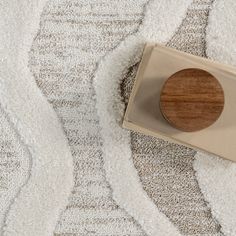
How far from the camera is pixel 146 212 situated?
3.93ft

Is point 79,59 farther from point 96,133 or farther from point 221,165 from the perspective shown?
point 221,165

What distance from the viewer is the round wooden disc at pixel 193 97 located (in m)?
0.96

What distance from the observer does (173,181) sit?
1.19m

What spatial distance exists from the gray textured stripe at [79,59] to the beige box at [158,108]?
150 mm

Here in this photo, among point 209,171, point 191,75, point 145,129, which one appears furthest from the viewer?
point 209,171

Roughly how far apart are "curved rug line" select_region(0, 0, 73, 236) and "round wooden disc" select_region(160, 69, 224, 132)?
12.9 inches

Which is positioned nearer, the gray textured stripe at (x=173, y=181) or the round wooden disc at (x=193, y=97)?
the round wooden disc at (x=193, y=97)

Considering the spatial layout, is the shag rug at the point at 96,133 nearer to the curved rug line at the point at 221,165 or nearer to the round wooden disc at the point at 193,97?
the curved rug line at the point at 221,165

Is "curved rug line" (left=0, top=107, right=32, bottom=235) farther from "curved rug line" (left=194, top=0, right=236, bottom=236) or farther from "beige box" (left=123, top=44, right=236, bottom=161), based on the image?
"curved rug line" (left=194, top=0, right=236, bottom=236)

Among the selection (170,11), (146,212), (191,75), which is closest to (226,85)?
(191,75)

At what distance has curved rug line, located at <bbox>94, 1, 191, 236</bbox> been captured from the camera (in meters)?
1.15

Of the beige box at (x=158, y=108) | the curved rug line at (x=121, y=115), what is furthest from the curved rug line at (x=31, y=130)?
the beige box at (x=158, y=108)

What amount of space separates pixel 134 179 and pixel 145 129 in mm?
175

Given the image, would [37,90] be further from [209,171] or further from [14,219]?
[209,171]
